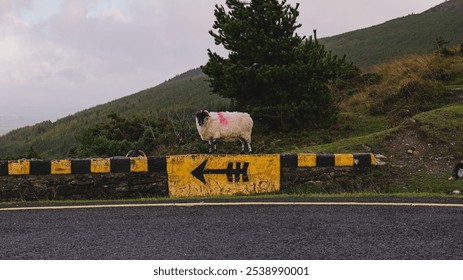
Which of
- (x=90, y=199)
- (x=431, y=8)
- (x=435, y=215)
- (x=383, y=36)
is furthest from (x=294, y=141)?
(x=431, y=8)

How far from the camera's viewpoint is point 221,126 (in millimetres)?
9805

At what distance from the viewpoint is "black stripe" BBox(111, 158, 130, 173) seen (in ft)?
25.9

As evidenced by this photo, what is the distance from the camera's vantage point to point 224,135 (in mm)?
9914

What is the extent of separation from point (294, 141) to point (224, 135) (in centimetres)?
596

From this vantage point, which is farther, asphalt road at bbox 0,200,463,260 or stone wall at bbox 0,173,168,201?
stone wall at bbox 0,173,168,201

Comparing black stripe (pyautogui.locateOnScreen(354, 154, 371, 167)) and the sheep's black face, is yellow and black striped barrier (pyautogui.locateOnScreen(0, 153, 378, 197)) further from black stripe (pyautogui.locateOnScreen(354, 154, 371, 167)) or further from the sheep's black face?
black stripe (pyautogui.locateOnScreen(354, 154, 371, 167))

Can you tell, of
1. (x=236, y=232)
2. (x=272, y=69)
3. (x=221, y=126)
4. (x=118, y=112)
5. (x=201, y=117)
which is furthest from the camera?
(x=118, y=112)

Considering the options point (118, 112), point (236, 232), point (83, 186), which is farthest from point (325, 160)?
point (118, 112)

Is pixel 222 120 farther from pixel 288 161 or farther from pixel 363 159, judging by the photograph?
pixel 363 159

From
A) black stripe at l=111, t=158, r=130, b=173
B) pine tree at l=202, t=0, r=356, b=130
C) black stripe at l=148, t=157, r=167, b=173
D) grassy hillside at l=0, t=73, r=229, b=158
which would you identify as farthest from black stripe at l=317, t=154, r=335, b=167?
grassy hillside at l=0, t=73, r=229, b=158

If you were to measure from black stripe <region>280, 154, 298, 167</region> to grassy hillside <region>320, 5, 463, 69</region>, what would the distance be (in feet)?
159

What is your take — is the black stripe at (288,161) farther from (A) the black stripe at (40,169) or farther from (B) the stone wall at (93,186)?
(A) the black stripe at (40,169)

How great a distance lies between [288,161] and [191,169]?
6.10 ft

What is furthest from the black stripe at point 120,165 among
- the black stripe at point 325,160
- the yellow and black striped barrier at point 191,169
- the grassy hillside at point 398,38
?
the grassy hillside at point 398,38
